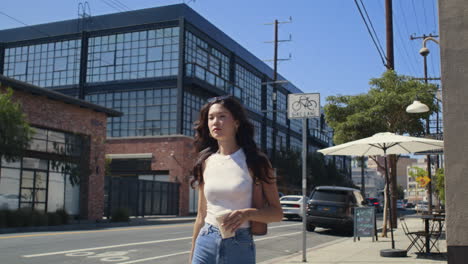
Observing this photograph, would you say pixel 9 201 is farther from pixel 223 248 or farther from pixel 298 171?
pixel 298 171

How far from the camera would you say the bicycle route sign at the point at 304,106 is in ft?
33.7

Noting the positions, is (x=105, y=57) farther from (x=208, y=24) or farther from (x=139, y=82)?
(x=208, y=24)

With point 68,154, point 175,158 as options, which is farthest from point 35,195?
point 175,158

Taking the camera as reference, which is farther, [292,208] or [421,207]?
[421,207]

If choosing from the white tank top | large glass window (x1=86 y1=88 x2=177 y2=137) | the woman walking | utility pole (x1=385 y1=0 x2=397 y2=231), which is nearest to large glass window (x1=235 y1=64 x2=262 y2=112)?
large glass window (x1=86 y1=88 x2=177 y2=137)

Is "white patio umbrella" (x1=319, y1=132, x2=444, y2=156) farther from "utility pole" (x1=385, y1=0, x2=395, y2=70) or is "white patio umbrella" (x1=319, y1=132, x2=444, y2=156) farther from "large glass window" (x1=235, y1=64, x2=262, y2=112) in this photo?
"large glass window" (x1=235, y1=64, x2=262, y2=112)

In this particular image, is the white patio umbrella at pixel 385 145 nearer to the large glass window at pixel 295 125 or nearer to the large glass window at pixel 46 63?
the large glass window at pixel 46 63

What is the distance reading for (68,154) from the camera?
25938 millimetres

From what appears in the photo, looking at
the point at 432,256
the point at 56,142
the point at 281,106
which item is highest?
the point at 281,106

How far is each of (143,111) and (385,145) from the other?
2577 centimetres

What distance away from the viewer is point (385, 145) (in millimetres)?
13086

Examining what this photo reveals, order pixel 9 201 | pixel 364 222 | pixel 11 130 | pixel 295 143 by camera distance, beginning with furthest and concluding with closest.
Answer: pixel 295 143, pixel 9 201, pixel 11 130, pixel 364 222

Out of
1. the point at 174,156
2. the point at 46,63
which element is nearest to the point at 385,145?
the point at 174,156

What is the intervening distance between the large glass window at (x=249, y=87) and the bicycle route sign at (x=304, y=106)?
34501mm
